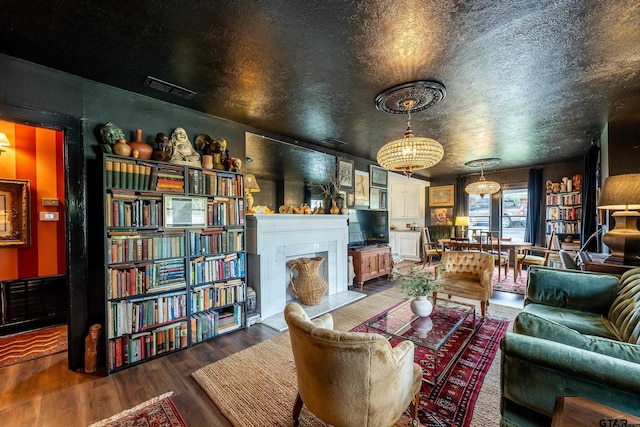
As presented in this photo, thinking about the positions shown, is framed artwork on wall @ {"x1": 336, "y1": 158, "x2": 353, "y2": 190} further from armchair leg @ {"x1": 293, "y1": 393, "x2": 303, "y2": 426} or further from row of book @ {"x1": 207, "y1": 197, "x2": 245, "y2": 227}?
armchair leg @ {"x1": 293, "y1": 393, "x2": 303, "y2": 426}

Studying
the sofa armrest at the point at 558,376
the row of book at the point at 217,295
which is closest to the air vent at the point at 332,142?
the row of book at the point at 217,295

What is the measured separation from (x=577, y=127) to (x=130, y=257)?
568 centimetres

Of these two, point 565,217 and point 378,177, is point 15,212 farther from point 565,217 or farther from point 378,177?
point 565,217

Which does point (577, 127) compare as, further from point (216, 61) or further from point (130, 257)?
point (130, 257)

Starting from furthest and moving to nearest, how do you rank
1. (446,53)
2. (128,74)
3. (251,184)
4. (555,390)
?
1. (251,184)
2. (128,74)
3. (446,53)
4. (555,390)

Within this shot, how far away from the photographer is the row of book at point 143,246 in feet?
7.43

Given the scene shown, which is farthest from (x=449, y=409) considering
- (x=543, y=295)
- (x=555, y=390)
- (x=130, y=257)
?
(x=130, y=257)

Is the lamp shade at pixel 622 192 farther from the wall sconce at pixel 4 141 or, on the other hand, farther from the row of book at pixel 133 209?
the wall sconce at pixel 4 141

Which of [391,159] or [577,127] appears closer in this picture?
[391,159]

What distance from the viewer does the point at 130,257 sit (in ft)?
7.64

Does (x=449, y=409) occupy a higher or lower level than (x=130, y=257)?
lower

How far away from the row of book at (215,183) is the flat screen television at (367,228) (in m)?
2.61

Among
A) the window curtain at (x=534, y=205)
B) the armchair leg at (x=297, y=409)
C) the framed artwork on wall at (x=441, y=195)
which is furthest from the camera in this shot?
the framed artwork on wall at (x=441, y=195)

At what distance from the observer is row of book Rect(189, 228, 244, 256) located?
273cm
